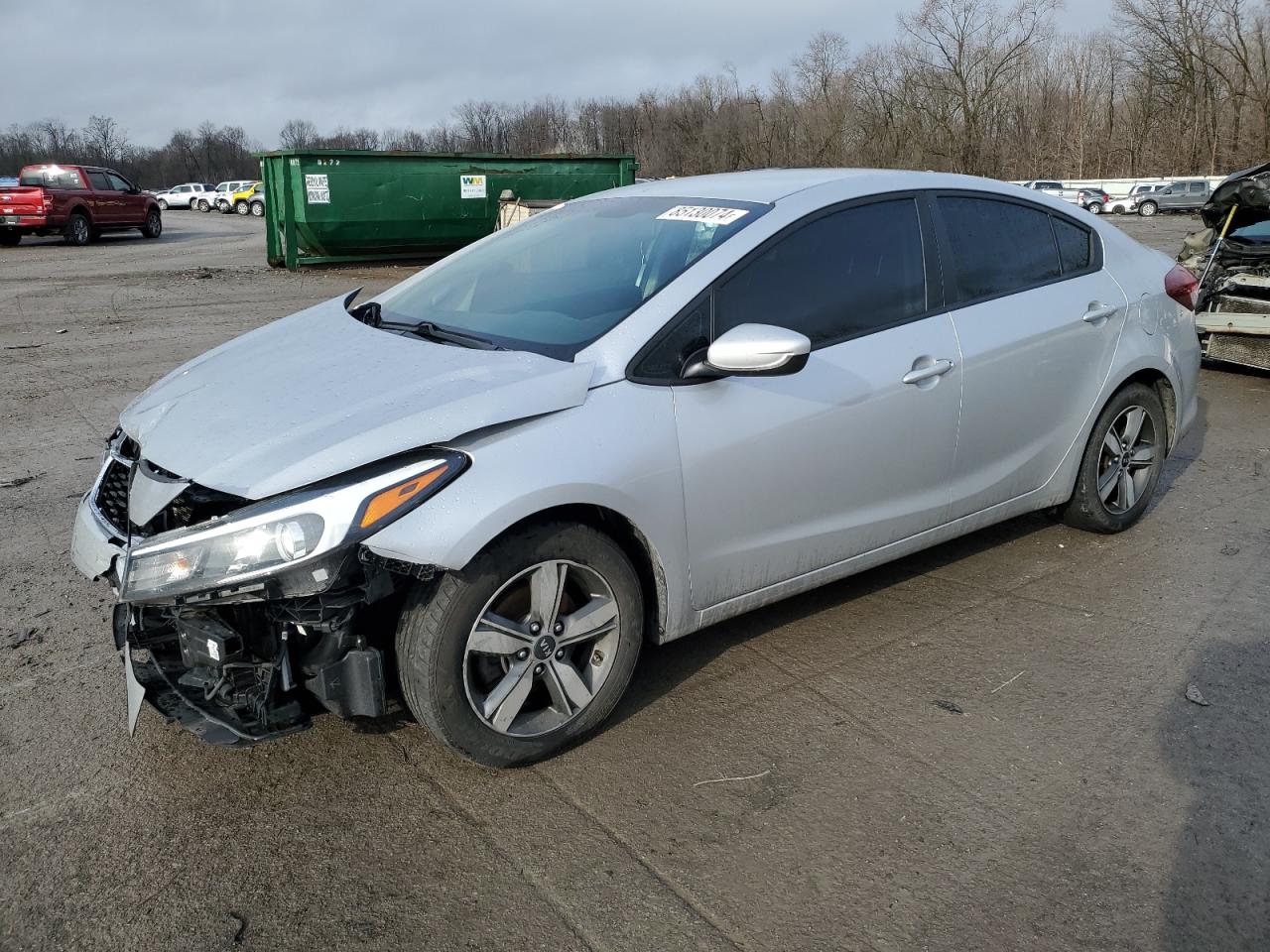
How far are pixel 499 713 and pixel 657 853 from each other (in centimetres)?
60

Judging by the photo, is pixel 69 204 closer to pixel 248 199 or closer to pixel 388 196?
pixel 388 196

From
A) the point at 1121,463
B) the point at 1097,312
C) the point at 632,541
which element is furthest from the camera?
the point at 1121,463

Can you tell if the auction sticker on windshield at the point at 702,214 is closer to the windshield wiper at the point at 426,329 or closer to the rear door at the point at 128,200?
the windshield wiper at the point at 426,329

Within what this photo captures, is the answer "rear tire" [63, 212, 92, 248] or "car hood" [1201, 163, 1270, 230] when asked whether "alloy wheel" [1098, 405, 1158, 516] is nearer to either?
"car hood" [1201, 163, 1270, 230]

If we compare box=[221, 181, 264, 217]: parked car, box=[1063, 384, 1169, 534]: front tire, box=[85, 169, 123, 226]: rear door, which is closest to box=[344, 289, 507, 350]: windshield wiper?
box=[1063, 384, 1169, 534]: front tire

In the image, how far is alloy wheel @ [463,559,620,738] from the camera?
118 inches

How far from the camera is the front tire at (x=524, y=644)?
113 inches

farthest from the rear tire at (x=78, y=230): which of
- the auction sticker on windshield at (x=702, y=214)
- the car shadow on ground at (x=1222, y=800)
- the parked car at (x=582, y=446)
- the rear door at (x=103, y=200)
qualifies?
the car shadow on ground at (x=1222, y=800)

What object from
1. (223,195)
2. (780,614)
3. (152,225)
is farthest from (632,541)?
(223,195)

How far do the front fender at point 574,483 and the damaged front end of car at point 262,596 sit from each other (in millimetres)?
60

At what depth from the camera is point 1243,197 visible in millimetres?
8555

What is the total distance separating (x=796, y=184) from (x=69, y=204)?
2667cm

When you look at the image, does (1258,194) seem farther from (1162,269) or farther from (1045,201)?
(1045,201)

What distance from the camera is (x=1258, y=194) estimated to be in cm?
846
